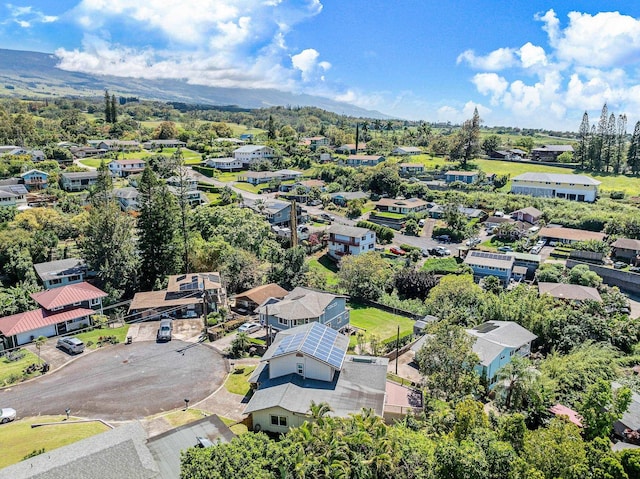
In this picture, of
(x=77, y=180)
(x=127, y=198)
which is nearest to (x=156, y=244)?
(x=127, y=198)

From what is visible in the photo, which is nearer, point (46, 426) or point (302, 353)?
point (46, 426)

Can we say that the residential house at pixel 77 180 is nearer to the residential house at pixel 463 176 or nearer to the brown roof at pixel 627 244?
the residential house at pixel 463 176

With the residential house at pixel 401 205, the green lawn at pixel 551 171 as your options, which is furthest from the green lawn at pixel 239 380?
the green lawn at pixel 551 171

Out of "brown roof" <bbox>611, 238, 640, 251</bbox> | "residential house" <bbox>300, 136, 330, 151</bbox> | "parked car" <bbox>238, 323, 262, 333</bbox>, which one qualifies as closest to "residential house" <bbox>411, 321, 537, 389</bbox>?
"parked car" <bbox>238, 323, 262, 333</bbox>

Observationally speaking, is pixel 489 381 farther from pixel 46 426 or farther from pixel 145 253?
pixel 145 253

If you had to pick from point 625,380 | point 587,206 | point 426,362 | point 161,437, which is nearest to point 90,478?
point 161,437

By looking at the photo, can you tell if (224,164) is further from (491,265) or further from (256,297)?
(491,265)

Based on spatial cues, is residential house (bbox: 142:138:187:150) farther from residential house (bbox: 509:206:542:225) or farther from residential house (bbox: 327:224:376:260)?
residential house (bbox: 509:206:542:225)
